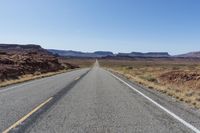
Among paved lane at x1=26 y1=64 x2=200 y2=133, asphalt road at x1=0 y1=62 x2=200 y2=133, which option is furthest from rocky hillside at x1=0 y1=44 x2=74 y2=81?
paved lane at x1=26 y1=64 x2=200 y2=133

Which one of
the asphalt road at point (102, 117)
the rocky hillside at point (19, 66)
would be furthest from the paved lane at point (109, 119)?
the rocky hillside at point (19, 66)

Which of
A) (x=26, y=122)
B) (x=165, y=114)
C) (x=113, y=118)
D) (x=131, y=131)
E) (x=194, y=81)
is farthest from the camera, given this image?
(x=194, y=81)

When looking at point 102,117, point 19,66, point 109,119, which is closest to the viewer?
point 109,119

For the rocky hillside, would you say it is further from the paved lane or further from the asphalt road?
the paved lane

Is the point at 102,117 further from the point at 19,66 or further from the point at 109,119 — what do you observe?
the point at 19,66

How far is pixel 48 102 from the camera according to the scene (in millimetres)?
12234

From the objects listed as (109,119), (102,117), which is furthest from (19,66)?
(109,119)

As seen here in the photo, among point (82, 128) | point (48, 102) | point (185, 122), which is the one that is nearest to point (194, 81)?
point (48, 102)

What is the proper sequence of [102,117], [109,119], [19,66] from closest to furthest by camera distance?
[109,119] → [102,117] → [19,66]

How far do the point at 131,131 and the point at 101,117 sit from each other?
1926 mm

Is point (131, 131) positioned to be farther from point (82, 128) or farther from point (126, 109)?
point (126, 109)

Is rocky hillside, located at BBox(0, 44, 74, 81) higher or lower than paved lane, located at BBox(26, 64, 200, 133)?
lower

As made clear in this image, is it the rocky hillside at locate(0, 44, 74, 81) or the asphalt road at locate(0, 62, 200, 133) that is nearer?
the asphalt road at locate(0, 62, 200, 133)

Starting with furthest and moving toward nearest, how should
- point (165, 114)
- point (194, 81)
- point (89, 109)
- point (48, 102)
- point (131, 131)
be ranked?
point (194, 81)
point (48, 102)
point (89, 109)
point (165, 114)
point (131, 131)
